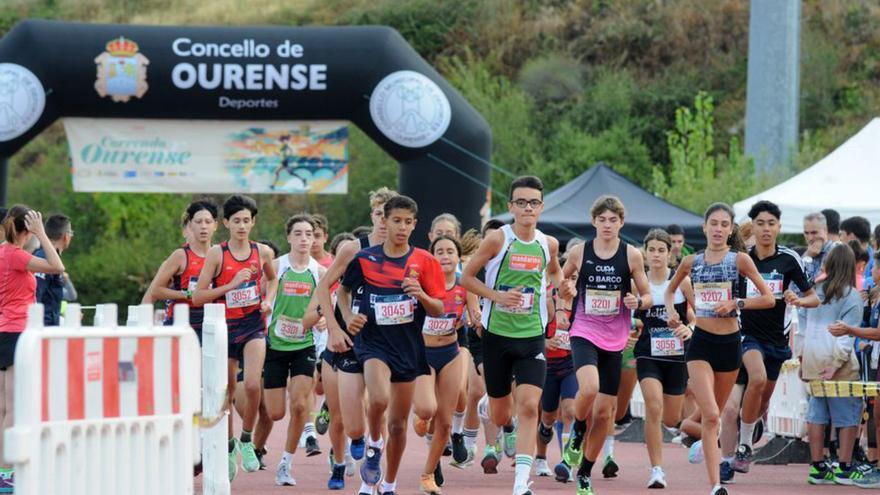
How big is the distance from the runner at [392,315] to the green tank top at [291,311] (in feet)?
6.93

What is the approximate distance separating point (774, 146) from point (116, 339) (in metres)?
25.7

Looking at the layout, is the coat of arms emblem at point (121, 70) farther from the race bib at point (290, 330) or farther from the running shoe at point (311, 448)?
the race bib at point (290, 330)

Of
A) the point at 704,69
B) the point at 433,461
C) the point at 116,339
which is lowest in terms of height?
the point at 433,461

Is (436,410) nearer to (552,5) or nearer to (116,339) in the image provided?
(116,339)

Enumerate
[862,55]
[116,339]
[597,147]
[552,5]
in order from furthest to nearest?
[552,5]
[862,55]
[597,147]
[116,339]

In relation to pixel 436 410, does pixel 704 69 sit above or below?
above

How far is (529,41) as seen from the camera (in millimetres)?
47969

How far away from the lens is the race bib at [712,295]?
1099cm

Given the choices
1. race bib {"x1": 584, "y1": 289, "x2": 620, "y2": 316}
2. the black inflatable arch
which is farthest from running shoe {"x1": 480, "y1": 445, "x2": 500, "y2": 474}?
the black inflatable arch

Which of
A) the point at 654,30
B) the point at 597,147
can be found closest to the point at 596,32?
the point at 654,30

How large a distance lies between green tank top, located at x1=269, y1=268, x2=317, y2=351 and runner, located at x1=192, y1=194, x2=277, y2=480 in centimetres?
76

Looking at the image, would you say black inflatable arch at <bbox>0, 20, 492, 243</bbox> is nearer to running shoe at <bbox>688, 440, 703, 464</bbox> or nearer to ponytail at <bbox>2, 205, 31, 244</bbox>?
running shoe at <bbox>688, 440, 703, 464</bbox>

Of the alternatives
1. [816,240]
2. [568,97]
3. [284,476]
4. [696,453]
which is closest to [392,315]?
[284,476]

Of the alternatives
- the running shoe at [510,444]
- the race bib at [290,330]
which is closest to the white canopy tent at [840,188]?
the running shoe at [510,444]
